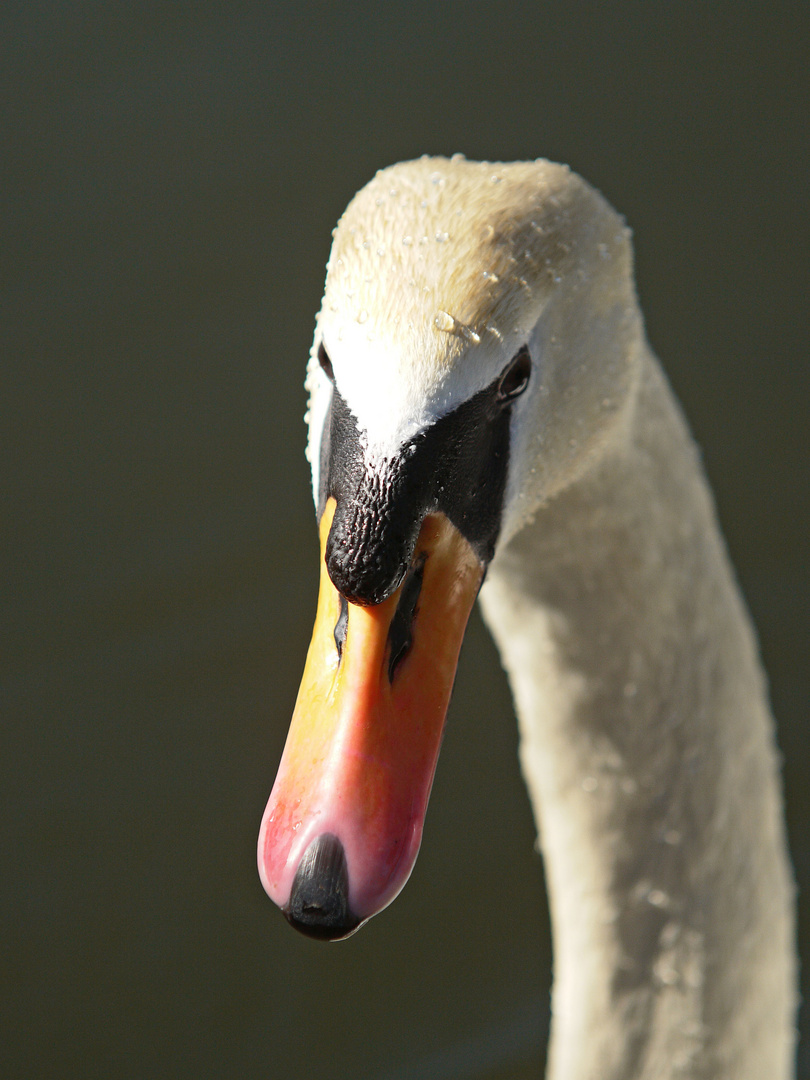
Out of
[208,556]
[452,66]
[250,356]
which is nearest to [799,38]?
[452,66]

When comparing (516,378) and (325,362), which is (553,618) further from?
(325,362)

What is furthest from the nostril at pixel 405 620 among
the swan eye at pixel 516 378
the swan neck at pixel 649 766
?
the swan neck at pixel 649 766

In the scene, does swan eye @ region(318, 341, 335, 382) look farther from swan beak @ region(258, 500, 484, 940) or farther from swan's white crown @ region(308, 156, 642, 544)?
swan beak @ region(258, 500, 484, 940)

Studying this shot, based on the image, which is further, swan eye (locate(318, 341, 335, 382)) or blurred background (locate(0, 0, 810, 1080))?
blurred background (locate(0, 0, 810, 1080))

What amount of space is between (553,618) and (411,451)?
886mm

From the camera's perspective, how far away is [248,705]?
4.42m

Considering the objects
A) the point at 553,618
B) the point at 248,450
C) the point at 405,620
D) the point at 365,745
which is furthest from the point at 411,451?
the point at 248,450

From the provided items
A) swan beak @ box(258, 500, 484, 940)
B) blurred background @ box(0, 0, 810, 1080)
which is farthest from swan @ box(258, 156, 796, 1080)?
blurred background @ box(0, 0, 810, 1080)

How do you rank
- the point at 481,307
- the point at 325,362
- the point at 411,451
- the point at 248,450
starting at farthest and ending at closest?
1. the point at 248,450
2. the point at 325,362
3. the point at 481,307
4. the point at 411,451

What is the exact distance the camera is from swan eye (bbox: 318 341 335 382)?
1.97m

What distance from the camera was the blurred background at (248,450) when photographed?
3.96m

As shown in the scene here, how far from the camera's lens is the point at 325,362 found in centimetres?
199

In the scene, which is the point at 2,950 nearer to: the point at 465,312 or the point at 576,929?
the point at 576,929

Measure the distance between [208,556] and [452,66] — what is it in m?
2.47
